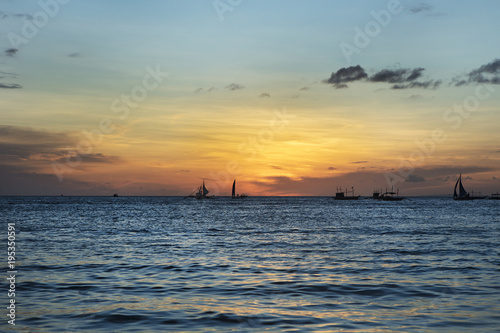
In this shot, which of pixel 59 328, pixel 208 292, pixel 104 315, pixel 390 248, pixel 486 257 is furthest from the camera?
pixel 390 248

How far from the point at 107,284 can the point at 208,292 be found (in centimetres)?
556

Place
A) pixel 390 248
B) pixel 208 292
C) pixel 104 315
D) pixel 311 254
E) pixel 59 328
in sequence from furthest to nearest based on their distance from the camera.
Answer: pixel 390 248 < pixel 311 254 < pixel 208 292 < pixel 104 315 < pixel 59 328

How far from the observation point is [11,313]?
54.7 feet

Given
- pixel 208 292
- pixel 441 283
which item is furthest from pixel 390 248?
pixel 208 292

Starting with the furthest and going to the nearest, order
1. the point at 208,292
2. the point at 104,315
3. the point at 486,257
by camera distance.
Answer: the point at 486,257 → the point at 208,292 → the point at 104,315

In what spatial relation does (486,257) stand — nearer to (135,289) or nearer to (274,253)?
(274,253)

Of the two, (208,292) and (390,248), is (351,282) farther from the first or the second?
(390,248)

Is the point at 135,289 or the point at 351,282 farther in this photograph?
the point at 351,282

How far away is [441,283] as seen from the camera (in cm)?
2305

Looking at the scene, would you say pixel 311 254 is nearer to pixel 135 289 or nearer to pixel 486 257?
pixel 486 257

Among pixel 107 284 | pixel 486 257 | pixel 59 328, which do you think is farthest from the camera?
pixel 486 257

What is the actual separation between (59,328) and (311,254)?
2318cm

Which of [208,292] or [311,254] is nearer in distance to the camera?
[208,292]

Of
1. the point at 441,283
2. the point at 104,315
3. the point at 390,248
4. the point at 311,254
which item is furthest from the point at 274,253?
the point at 104,315
